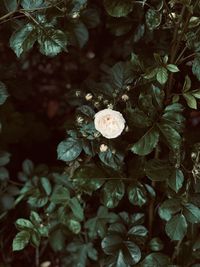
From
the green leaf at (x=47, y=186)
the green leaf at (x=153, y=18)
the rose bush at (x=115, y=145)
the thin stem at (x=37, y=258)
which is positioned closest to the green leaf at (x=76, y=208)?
the rose bush at (x=115, y=145)

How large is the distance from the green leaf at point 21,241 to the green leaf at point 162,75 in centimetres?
89

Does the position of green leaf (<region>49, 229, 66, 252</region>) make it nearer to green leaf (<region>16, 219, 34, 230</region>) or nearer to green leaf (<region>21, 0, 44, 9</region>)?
green leaf (<region>16, 219, 34, 230</region>)

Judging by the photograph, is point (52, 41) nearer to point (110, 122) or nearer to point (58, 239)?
point (110, 122)

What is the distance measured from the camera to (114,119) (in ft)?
5.40

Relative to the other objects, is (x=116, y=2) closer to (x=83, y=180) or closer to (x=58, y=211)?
(x=83, y=180)

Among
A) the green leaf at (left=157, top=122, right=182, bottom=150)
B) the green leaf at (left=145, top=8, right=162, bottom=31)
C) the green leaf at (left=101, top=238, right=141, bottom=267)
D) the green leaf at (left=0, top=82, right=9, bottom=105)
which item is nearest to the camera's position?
the green leaf at (left=157, top=122, right=182, bottom=150)

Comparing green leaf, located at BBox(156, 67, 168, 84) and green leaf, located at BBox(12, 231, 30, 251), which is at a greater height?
green leaf, located at BBox(156, 67, 168, 84)

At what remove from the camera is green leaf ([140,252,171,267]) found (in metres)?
1.97

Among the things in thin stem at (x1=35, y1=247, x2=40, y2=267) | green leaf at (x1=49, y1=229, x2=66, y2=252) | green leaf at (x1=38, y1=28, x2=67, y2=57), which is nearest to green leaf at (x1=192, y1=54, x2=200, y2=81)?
green leaf at (x1=38, y1=28, x2=67, y2=57)

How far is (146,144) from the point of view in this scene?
164cm

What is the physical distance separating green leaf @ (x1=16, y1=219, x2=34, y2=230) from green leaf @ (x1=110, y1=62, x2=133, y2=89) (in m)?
0.70

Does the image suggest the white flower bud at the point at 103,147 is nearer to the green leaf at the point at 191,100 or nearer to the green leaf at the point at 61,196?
the green leaf at the point at 191,100

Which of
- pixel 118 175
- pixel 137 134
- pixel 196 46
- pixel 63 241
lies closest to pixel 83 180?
pixel 118 175

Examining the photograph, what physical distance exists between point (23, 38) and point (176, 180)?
74 cm
